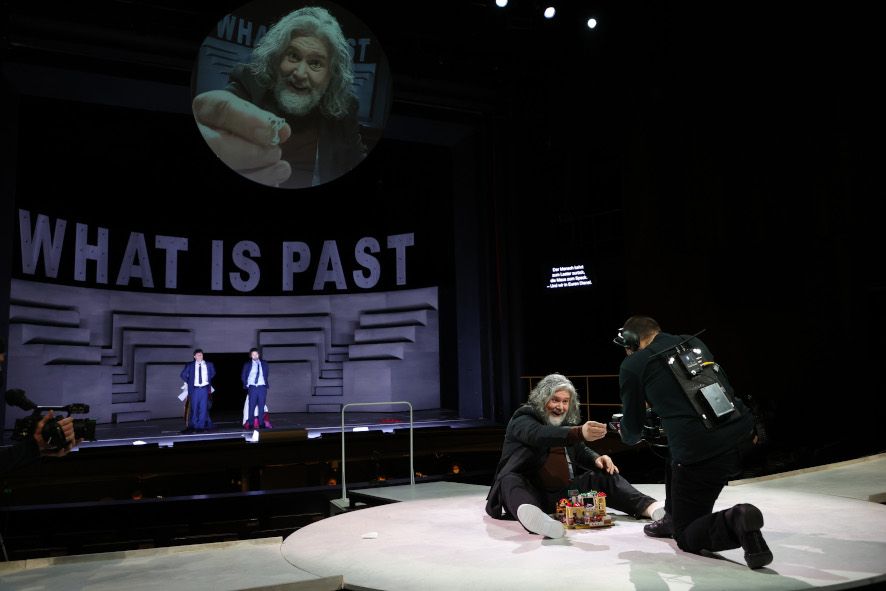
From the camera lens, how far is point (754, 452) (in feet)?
24.8

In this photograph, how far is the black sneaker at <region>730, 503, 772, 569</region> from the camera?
262 cm

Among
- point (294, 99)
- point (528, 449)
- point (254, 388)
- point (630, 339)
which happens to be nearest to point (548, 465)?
point (528, 449)

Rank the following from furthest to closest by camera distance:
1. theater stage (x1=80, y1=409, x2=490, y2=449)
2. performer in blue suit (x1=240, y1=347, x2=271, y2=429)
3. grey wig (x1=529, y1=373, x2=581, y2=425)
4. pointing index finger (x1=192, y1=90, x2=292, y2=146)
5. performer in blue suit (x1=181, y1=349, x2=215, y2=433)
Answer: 1. performer in blue suit (x1=240, y1=347, x2=271, y2=429)
2. performer in blue suit (x1=181, y1=349, x2=215, y2=433)
3. pointing index finger (x1=192, y1=90, x2=292, y2=146)
4. theater stage (x1=80, y1=409, x2=490, y2=449)
5. grey wig (x1=529, y1=373, x2=581, y2=425)

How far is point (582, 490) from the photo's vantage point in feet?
12.9

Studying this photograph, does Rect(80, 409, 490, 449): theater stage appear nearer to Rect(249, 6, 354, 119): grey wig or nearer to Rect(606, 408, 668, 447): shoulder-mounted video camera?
Rect(249, 6, 354, 119): grey wig

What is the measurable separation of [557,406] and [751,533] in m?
1.34

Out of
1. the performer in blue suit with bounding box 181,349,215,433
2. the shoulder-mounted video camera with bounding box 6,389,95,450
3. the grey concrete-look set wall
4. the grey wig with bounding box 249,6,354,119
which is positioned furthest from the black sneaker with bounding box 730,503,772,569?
the grey concrete-look set wall

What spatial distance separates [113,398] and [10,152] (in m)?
5.12

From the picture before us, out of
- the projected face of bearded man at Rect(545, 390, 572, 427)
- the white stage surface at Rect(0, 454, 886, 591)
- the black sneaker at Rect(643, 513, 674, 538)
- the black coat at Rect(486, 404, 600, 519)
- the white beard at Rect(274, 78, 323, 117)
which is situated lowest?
the white stage surface at Rect(0, 454, 886, 591)

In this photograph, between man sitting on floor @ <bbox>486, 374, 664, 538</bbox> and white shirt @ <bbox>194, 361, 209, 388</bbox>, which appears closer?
man sitting on floor @ <bbox>486, 374, 664, 538</bbox>

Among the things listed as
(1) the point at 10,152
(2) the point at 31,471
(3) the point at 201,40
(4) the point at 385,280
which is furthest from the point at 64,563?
(4) the point at 385,280

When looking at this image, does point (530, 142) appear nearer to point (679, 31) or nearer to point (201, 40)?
point (679, 31)

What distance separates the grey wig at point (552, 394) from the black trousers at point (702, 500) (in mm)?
971

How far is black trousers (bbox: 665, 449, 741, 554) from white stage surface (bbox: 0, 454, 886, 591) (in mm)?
96
